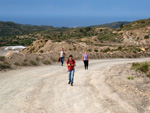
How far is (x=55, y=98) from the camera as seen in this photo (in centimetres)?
829

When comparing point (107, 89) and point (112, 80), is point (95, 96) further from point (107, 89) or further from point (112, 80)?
point (112, 80)

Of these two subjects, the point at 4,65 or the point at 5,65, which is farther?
the point at 5,65

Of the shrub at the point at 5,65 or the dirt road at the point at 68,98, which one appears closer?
the dirt road at the point at 68,98

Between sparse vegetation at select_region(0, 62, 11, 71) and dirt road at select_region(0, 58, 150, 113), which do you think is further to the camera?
sparse vegetation at select_region(0, 62, 11, 71)

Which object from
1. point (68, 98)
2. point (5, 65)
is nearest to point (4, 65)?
point (5, 65)

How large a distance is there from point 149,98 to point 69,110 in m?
4.35

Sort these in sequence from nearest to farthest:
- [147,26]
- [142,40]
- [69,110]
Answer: [69,110] < [142,40] < [147,26]

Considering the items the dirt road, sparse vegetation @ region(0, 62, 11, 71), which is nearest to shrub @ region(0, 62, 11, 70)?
sparse vegetation @ region(0, 62, 11, 71)

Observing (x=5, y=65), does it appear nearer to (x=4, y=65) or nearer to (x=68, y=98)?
(x=4, y=65)

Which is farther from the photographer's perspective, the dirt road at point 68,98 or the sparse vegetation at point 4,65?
the sparse vegetation at point 4,65

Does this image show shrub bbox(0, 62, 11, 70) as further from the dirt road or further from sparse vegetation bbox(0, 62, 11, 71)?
the dirt road

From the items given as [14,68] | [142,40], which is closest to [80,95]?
[14,68]

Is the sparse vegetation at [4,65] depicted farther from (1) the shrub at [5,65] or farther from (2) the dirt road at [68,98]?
(2) the dirt road at [68,98]

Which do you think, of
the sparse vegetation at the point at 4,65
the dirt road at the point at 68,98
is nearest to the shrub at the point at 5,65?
the sparse vegetation at the point at 4,65
